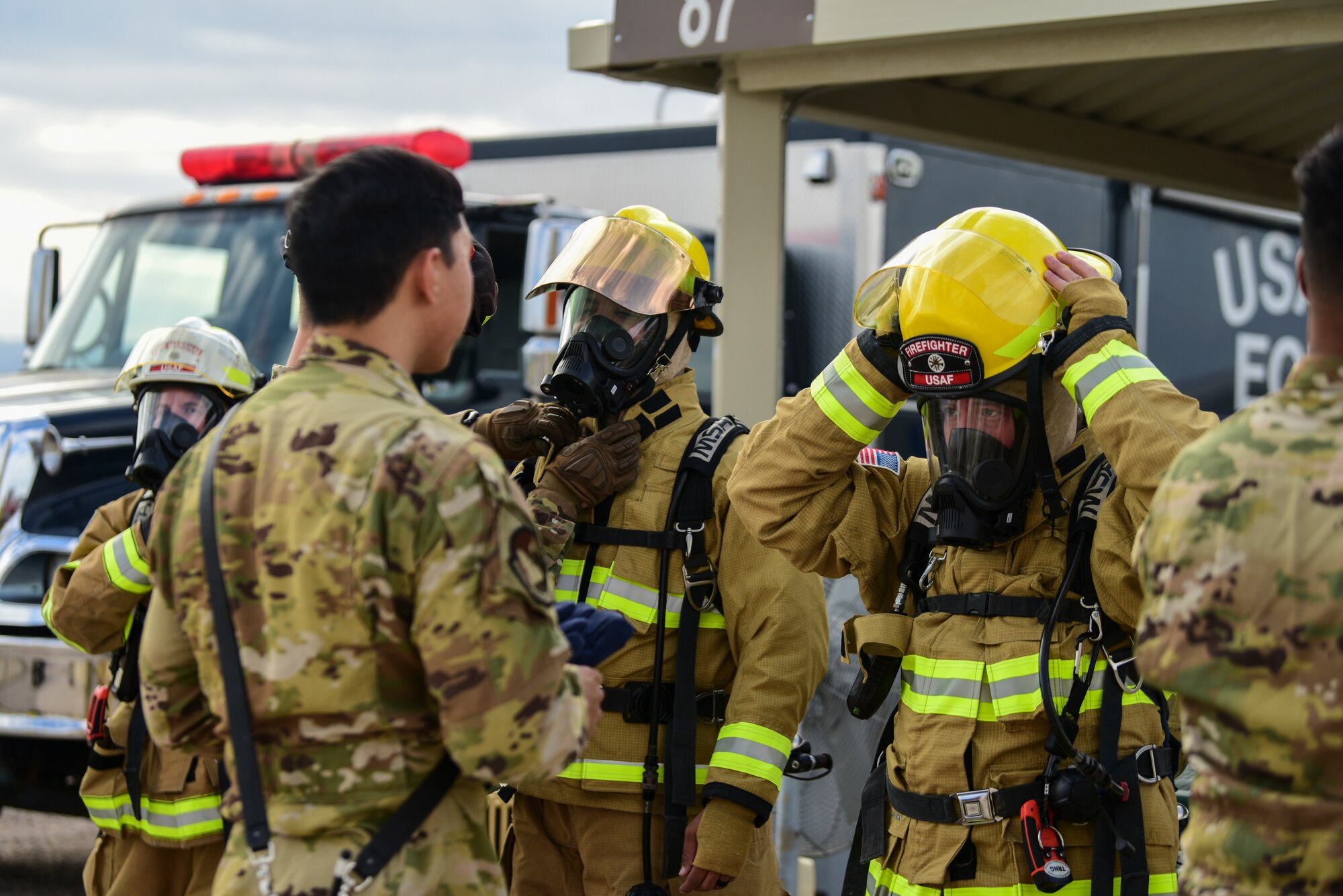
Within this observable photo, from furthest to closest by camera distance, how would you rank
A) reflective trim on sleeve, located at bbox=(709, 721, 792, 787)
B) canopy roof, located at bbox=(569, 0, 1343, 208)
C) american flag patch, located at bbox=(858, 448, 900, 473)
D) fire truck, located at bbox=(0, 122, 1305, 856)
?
fire truck, located at bbox=(0, 122, 1305, 856), canopy roof, located at bbox=(569, 0, 1343, 208), american flag patch, located at bbox=(858, 448, 900, 473), reflective trim on sleeve, located at bbox=(709, 721, 792, 787)

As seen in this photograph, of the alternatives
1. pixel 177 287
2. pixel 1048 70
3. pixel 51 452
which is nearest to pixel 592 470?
pixel 1048 70

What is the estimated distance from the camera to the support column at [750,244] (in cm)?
474

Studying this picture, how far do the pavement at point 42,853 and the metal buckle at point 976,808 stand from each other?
163 inches

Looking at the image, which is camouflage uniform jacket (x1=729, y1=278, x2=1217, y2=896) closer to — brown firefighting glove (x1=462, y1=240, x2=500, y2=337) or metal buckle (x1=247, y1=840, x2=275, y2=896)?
brown firefighting glove (x1=462, y1=240, x2=500, y2=337)

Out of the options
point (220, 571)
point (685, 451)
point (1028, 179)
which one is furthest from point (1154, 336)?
point (220, 571)

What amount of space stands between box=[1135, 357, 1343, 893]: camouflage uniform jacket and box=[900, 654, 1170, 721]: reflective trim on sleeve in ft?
2.62

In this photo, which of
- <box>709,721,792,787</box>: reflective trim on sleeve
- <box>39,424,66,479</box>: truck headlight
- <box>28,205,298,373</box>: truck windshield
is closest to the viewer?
<box>709,721,792,787</box>: reflective trim on sleeve

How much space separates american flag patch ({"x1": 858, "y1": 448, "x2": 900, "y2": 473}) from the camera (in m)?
3.10

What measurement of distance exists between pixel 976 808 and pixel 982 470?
0.64 m

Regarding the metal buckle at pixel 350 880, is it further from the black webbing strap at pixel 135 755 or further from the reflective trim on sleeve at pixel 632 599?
the black webbing strap at pixel 135 755

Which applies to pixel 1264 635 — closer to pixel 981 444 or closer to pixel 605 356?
pixel 981 444

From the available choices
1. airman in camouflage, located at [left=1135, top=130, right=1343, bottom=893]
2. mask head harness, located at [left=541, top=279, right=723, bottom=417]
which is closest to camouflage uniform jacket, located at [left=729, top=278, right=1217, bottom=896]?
mask head harness, located at [left=541, top=279, right=723, bottom=417]

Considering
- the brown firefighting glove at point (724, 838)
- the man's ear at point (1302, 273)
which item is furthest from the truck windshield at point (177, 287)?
the man's ear at point (1302, 273)

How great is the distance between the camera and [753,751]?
2.99 metres
